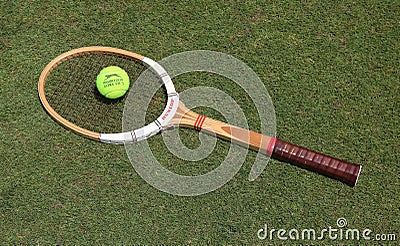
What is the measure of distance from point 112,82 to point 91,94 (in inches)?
12.2

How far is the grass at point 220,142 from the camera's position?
4211mm

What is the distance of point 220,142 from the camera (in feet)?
14.8

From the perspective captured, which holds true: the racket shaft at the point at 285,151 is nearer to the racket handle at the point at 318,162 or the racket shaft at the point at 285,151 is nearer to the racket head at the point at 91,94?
the racket handle at the point at 318,162

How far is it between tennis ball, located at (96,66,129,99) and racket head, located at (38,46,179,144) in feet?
0.49

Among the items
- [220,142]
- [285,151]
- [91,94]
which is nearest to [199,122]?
[220,142]

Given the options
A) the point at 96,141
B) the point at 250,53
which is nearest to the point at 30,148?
the point at 96,141

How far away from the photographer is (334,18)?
5.15 metres

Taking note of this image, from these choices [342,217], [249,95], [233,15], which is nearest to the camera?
[342,217]

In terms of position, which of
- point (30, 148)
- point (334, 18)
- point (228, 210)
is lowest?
point (30, 148)

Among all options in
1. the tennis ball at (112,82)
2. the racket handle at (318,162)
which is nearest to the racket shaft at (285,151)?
the racket handle at (318,162)

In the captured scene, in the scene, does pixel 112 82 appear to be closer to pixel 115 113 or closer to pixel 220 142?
pixel 115 113

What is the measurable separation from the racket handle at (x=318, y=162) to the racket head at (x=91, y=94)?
3.34 feet

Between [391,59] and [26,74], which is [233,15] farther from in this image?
[26,74]

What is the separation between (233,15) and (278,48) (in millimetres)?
600
